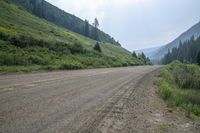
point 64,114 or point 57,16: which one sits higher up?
point 57,16

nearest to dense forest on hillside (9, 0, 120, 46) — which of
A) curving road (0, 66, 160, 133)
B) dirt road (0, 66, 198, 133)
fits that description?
curving road (0, 66, 160, 133)

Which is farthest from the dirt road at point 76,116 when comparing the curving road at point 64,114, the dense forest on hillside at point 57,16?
the dense forest on hillside at point 57,16

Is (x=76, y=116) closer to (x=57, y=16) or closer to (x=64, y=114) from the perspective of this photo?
(x=64, y=114)

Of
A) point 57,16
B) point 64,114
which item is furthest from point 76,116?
point 57,16

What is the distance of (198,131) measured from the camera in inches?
234

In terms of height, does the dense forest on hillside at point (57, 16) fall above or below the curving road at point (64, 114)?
above

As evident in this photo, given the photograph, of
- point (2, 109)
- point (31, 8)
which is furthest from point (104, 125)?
point (31, 8)

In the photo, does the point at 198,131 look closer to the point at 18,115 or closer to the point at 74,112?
the point at 74,112

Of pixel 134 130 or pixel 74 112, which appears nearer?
pixel 134 130

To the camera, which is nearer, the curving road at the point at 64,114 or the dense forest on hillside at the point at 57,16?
the curving road at the point at 64,114

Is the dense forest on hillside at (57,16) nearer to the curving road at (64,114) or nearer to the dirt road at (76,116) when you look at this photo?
the curving road at (64,114)

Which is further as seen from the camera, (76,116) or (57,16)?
(57,16)

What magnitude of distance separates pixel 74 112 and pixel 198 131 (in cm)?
336

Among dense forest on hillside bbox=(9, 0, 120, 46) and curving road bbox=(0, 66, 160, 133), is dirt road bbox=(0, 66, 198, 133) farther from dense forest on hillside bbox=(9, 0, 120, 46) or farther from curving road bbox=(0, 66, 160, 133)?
dense forest on hillside bbox=(9, 0, 120, 46)
